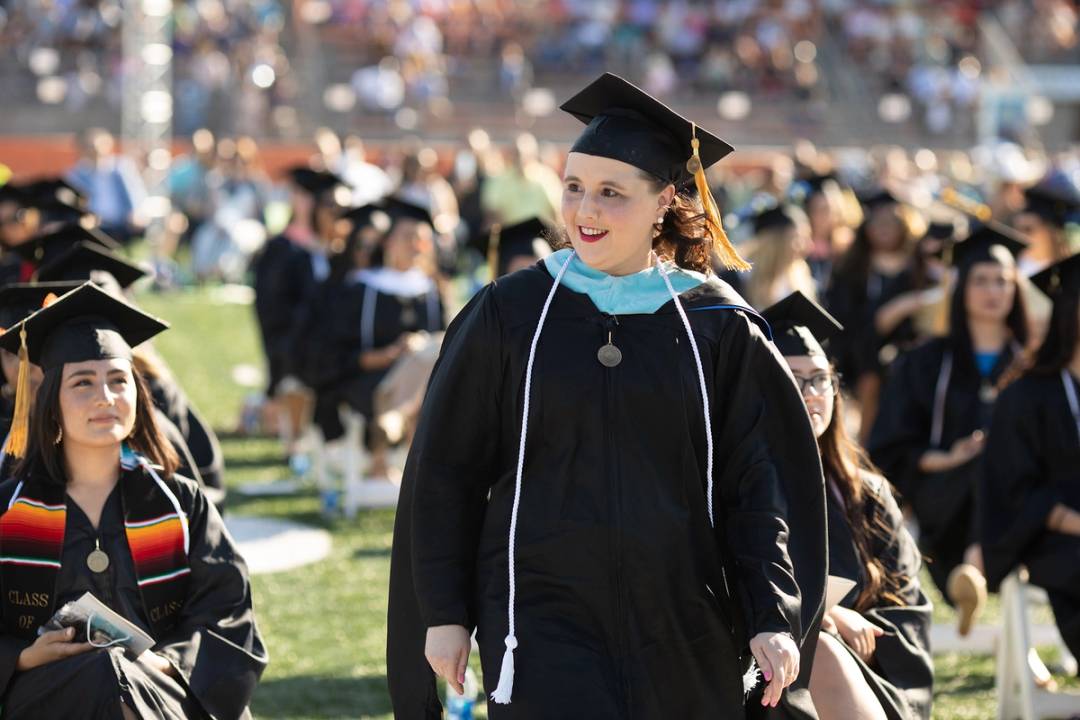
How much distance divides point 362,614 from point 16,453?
10.8 feet

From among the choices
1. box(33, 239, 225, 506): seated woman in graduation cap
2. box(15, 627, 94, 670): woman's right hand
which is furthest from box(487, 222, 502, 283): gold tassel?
box(15, 627, 94, 670): woman's right hand

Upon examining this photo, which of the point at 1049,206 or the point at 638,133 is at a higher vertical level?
the point at 1049,206

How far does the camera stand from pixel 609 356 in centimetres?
374

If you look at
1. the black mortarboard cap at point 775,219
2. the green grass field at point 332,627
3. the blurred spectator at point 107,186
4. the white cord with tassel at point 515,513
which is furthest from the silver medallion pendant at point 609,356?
the blurred spectator at point 107,186

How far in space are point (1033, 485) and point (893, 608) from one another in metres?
1.26

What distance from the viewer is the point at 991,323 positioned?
7531 millimetres

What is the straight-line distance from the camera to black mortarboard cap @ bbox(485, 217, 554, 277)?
8430mm

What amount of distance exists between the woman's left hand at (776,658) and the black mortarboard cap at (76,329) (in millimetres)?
2057

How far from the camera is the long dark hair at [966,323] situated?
7.51 metres

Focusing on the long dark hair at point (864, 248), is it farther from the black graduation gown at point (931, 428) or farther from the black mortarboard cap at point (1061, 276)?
the black mortarboard cap at point (1061, 276)

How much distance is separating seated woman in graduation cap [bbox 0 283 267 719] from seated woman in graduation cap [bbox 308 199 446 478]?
541 centimetres

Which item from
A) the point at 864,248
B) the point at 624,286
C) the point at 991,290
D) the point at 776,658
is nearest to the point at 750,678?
the point at 776,658

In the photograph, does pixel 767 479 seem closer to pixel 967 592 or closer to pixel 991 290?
pixel 967 592

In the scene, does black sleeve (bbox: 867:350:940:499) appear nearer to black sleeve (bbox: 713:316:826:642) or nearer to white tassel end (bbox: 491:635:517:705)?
black sleeve (bbox: 713:316:826:642)
